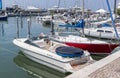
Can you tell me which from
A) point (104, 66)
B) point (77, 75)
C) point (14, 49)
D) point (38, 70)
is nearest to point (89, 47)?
point (38, 70)

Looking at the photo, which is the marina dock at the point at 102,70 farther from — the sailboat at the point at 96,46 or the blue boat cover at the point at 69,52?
the sailboat at the point at 96,46

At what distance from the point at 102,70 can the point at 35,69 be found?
7.21 metres

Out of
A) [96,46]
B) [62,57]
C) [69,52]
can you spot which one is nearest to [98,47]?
[96,46]

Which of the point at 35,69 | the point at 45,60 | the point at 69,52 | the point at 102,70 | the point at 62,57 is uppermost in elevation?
the point at 102,70

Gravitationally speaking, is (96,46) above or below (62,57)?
below

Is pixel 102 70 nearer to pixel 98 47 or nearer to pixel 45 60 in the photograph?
pixel 45 60

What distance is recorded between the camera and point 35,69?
52.7ft

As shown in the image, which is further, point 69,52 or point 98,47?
point 98,47

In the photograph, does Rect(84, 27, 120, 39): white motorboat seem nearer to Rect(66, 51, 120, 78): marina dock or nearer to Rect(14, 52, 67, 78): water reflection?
Rect(14, 52, 67, 78): water reflection

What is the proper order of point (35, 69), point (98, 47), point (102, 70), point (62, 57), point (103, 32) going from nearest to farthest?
1. point (102, 70)
2. point (62, 57)
3. point (35, 69)
4. point (98, 47)
5. point (103, 32)

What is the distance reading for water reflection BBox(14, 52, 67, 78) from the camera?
14927 mm

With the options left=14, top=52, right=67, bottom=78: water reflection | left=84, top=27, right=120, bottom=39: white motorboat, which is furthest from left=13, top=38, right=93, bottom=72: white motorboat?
left=84, top=27, right=120, bottom=39: white motorboat

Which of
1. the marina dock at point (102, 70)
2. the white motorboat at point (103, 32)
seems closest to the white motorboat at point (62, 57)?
the marina dock at point (102, 70)

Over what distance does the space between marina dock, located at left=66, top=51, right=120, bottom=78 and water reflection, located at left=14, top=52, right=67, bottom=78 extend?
14.3 feet
